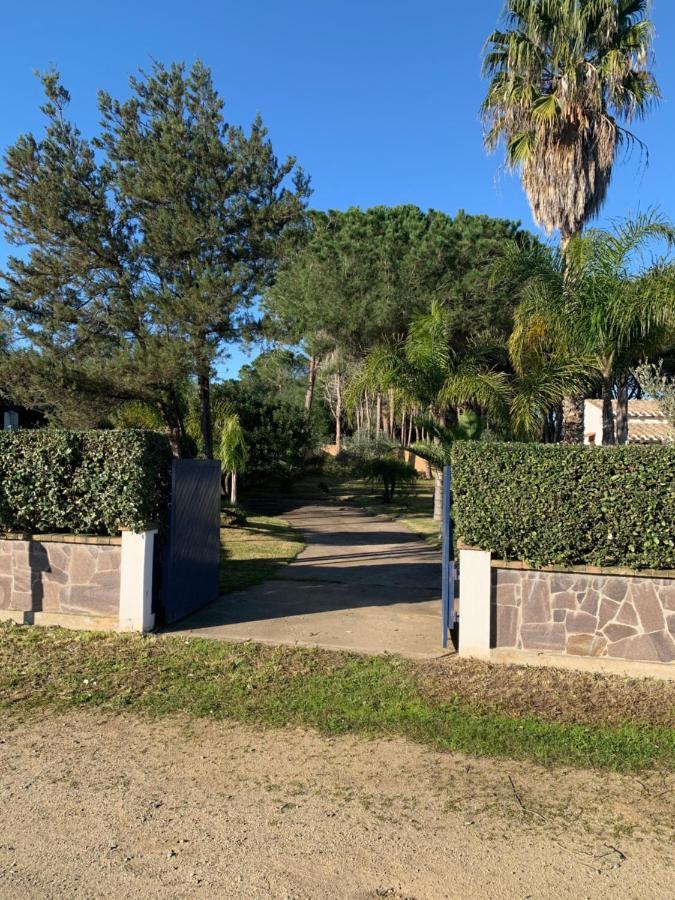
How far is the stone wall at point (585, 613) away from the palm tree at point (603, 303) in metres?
4.48

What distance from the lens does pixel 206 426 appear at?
17.1 m

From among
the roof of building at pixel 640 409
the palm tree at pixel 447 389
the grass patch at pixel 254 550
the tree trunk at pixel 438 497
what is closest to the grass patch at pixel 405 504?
Answer: the tree trunk at pixel 438 497

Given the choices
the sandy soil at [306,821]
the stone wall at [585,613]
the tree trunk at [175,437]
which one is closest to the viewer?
the sandy soil at [306,821]

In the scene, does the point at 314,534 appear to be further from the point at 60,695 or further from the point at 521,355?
the point at 60,695

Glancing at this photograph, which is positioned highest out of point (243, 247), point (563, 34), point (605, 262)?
point (563, 34)

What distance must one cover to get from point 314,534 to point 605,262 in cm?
1002

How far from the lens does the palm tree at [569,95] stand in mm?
12289

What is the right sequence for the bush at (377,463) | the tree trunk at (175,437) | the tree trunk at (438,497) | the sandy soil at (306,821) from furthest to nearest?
the bush at (377,463)
the tree trunk at (438,497)
the tree trunk at (175,437)
the sandy soil at (306,821)

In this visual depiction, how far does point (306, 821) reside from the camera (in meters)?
3.74

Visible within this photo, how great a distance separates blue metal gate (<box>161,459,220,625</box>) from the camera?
7.70 m

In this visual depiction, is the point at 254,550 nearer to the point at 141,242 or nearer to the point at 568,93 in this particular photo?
the point at 141,242

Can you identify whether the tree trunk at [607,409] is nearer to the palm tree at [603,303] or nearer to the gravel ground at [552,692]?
the palm tree at [603,303]

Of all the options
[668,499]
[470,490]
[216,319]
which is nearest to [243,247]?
[216,319]

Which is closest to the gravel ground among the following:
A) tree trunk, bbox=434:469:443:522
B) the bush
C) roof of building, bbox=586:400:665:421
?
tree trunk, bbox=434:469:443:522
